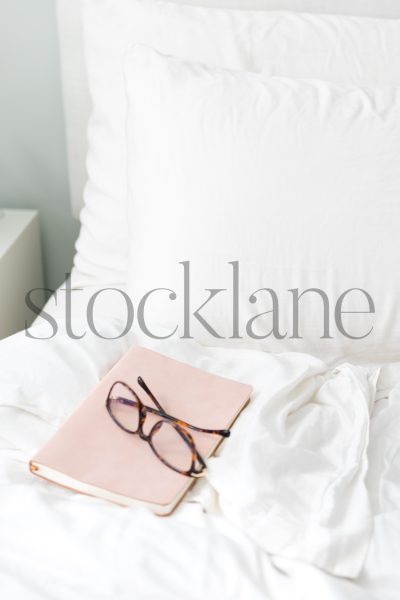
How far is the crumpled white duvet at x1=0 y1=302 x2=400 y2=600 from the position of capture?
75 centimetres

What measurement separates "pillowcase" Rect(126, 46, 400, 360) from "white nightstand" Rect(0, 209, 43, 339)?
18.2 inches

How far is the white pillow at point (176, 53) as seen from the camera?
50.5 inches

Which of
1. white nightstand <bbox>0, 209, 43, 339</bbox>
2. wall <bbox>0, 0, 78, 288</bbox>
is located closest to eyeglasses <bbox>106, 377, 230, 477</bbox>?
white nightstand <bbox>0, 209, 43, 339</bbox>

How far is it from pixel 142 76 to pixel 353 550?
2.40ft

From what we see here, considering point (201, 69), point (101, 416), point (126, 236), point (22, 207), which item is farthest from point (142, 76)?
point (22, 207)

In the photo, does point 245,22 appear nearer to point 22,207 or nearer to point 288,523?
point 22,207

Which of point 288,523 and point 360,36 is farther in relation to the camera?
point 360,36

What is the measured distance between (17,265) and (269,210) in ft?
2.23

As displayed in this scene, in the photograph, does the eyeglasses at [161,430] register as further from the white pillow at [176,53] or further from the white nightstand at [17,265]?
the white nightstand at [17,265]

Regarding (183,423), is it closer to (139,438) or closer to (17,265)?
(139,438)

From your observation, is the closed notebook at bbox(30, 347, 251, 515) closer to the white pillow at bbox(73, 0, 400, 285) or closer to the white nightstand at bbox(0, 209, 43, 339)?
the white pillow at bbox(73, 0, 400, 285)

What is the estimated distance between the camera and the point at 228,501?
0.84 metres

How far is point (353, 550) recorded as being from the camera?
0.79 metres

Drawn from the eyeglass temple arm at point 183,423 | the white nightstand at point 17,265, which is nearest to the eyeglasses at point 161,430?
the eyeglass temple arm at point 183,423
